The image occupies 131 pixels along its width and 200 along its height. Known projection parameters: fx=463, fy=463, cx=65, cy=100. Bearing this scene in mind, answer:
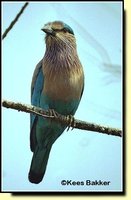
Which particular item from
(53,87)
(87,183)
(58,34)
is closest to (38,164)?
(87,183)

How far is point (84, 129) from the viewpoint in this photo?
2.00 meters

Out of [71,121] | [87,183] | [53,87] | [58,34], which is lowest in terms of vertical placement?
[87,183]

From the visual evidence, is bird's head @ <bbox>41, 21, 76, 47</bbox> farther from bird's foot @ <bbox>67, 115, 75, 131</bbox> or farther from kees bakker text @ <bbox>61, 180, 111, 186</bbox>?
kees bakker text @ <bbox>61, 180, 111, 186</bbox>

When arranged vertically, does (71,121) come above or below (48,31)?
below

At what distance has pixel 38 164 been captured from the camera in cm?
200

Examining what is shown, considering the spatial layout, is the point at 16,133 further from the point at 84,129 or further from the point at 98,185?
the point at 98,185

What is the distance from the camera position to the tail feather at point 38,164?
199cm

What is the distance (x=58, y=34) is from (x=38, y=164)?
568 millimetres

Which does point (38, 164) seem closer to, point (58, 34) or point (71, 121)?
point (71, 121)

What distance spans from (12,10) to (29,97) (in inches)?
15.4

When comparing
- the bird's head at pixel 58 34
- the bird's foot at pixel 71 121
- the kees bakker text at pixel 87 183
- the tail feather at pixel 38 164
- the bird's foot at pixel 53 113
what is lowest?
the kees bakker text at pixel 87 183

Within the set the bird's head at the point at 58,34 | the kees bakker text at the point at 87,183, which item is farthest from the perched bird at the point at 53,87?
the kees bakker text at the point at 87,183

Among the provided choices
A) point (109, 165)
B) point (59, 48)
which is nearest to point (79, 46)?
point (59, 48)

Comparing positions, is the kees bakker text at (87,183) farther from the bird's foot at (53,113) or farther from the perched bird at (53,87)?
the bird's foot at (53,113)
